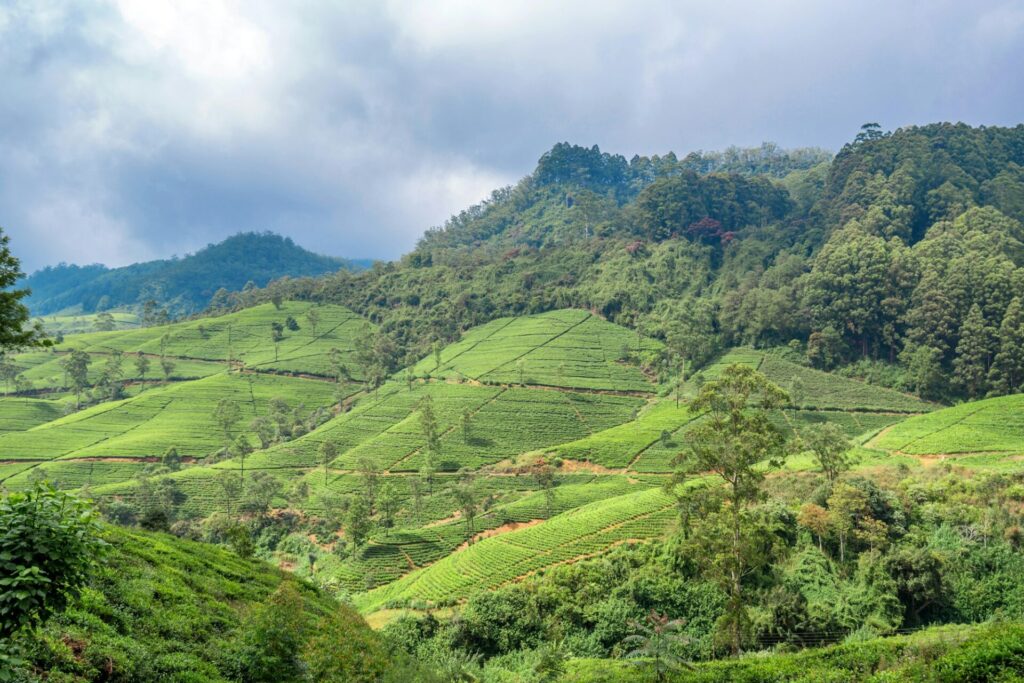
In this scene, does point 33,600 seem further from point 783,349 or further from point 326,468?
point 783,349

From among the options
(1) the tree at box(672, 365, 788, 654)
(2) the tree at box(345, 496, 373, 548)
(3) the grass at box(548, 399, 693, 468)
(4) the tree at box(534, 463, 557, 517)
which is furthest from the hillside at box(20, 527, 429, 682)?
(3) the grass at box(548, 399, 693, 468)

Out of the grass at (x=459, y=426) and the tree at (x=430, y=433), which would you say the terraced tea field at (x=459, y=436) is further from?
the tree at (x=430, y=433)

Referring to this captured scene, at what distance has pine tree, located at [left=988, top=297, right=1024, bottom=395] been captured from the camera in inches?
2820

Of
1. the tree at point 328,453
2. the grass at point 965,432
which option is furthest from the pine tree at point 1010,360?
the tree at point 328,453

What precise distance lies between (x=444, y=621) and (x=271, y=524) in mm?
35619

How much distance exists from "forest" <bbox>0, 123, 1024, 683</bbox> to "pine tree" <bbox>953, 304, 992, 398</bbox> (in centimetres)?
43

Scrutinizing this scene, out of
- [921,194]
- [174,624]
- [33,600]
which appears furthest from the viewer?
[921,194]

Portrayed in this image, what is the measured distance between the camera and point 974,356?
75000 mm

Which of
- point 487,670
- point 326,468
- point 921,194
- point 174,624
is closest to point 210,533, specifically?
point 326,468

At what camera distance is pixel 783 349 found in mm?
94062

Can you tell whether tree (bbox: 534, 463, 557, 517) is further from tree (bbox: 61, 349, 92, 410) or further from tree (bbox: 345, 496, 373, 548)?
tree (bbox: 61, 349, 92, 410)

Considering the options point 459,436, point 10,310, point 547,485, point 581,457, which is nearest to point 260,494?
point 459,436

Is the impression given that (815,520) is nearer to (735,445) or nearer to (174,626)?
(735,445)

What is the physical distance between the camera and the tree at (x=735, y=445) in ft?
83.8
